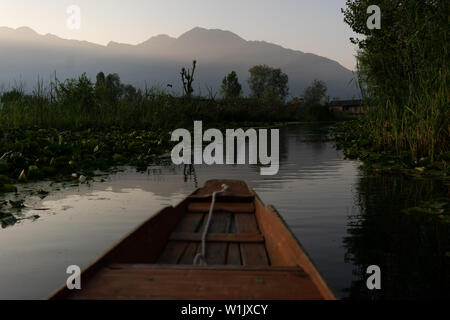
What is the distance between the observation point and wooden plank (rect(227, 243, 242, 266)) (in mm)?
3109

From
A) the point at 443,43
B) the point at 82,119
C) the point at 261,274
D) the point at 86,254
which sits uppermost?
the point at 443,43

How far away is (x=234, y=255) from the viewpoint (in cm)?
324

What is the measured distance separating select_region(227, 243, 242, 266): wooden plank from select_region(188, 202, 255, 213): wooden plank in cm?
115

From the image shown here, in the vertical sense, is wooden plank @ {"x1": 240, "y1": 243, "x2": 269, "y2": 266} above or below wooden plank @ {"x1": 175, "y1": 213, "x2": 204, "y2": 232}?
below

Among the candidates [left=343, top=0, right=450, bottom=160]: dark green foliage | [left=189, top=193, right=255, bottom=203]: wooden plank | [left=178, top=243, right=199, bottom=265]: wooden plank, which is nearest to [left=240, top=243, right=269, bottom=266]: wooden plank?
[left=178, top=243, right=199, bottom=265]: wooden plank

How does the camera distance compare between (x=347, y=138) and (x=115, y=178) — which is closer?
(x=115, y=178)

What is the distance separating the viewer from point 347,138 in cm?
1523

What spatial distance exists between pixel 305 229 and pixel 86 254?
7.02 feet

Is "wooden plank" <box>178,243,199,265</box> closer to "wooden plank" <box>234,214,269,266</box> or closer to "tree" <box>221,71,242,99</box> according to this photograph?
"wooden plank" <box>234,214,269,266</box>

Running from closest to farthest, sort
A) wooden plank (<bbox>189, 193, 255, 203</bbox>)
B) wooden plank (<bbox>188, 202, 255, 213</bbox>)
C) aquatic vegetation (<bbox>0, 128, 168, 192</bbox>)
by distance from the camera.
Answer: wooden plank (<bbox>188, 202, 255, 213</bbox>) < wooden plank (<bbox>189, 193, 255, 203</bbox>) < aquatic vegetation (<bbox>0, 128, 168, 192</bbox>)

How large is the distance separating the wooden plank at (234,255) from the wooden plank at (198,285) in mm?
688

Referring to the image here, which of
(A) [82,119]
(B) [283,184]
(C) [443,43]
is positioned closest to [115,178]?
(B) [283,184]

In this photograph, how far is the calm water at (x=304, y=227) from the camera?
3.01m
